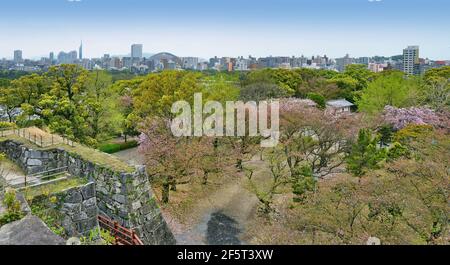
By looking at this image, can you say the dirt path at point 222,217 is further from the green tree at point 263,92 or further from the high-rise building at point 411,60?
the high-rise building at point 411,60

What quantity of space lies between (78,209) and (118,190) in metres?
0.82

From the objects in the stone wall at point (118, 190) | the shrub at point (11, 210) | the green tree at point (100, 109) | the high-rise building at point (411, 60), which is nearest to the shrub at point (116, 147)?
the green tree at point (100, 109)

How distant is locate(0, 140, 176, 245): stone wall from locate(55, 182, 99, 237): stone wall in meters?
0.26

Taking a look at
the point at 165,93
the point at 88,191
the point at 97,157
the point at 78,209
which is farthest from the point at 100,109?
the point at 78,209

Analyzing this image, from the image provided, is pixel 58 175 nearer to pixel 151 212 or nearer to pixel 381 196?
pixel 151 212

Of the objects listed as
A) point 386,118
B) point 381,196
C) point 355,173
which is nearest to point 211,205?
point 355,173

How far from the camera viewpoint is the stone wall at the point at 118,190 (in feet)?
23.7

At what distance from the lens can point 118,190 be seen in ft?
23.6

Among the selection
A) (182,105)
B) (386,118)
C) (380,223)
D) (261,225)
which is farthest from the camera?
(386,118)

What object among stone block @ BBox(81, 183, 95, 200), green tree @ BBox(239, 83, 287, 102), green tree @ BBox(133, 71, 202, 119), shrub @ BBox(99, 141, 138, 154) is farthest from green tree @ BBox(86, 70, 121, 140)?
green tree @ BBox(239, 83, 287, 102)

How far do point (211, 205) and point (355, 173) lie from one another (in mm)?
5627

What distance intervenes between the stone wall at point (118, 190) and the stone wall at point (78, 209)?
26 cm

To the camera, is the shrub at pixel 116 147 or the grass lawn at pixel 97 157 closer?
the grass lawn at pixel 97 157

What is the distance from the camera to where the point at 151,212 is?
792cm
